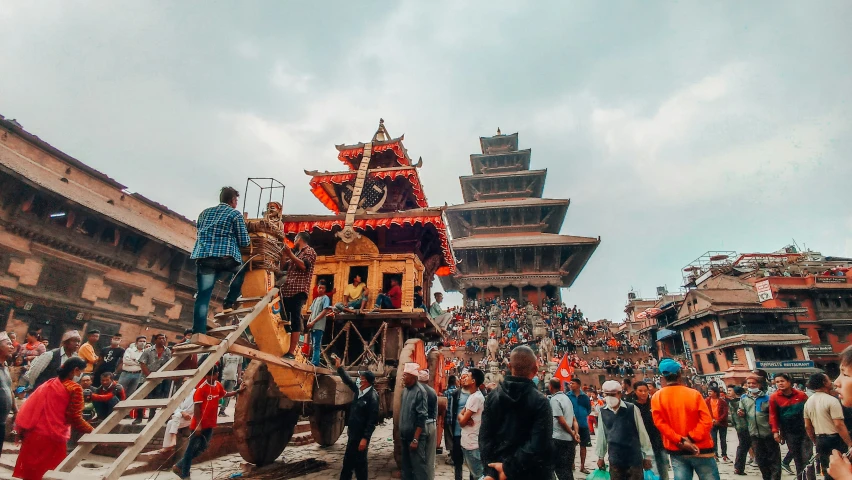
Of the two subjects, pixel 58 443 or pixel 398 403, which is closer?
pixel 58 443

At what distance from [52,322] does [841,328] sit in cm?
5176

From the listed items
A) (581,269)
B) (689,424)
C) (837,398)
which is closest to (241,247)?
(689,424)

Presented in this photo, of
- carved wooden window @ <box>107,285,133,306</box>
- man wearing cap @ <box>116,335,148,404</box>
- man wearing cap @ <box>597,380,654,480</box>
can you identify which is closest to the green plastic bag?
man wearing cap @ <box>597,380,654,480</box>

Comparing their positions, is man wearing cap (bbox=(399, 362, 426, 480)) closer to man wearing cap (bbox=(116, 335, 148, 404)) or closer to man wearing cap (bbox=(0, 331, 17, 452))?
man wearing cap (bbox=(0, 331, 17, 452))

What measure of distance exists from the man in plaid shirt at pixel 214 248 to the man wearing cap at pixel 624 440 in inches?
173

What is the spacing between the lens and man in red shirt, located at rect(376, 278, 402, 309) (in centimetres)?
773

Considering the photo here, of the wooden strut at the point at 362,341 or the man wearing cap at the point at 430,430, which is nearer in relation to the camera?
the man wearing cap at the point at 430,430

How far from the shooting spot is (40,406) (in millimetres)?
3850

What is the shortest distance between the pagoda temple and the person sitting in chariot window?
21289mm

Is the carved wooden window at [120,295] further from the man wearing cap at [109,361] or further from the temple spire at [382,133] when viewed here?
the temple spire at [382,133]

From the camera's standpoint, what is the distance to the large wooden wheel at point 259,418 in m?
5.48

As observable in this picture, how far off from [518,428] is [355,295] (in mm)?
5472

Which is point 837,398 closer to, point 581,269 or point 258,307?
point 258,307

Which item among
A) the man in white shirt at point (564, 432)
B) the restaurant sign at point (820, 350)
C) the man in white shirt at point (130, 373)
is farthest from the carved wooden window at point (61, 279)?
the restaurant sign at point (820, 350)
